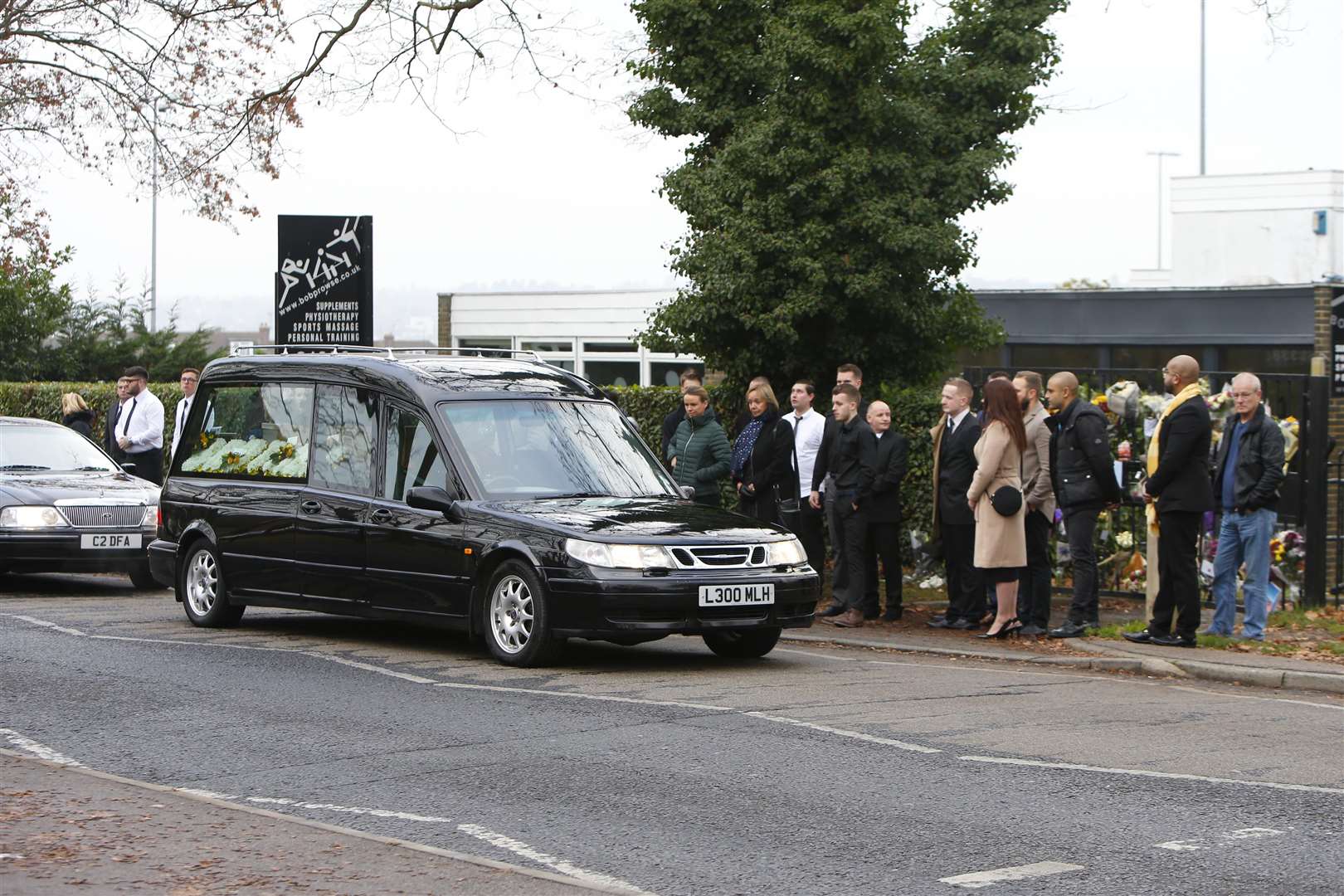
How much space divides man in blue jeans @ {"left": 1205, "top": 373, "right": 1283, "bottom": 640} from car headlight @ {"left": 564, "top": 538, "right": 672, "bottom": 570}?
4.70 m

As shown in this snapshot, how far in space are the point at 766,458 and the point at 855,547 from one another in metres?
1.07

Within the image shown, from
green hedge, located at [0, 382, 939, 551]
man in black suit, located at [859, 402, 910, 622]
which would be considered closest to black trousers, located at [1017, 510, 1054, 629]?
man in black suit, located at [859, 402, 910, 622]

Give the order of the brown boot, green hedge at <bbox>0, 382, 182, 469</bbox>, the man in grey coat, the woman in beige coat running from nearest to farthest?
the woman in beige coat, the man in grey coat, the brown boot, green hedge at <bbox>0, 382, 182, 469</bbox>

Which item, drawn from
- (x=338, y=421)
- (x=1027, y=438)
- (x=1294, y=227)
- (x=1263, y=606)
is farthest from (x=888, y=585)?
(x=1294, y=227)

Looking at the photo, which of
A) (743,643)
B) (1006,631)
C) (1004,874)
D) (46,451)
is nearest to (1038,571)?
(1006,631)

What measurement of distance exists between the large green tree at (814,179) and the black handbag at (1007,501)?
13.5 ft

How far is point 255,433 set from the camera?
43.3ft

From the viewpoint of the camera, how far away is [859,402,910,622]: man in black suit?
14.1 m

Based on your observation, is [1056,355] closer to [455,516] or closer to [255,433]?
[255,433]

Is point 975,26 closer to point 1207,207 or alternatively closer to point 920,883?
point 920,883

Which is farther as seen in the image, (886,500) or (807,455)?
(807,455)

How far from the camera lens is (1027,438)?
13.4 metres

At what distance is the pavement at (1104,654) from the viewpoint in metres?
11.2

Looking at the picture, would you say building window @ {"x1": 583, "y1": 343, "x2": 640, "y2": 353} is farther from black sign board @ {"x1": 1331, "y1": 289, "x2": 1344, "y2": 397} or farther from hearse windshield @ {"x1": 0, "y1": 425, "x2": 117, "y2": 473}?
black sign board @ {"x1": 1331, "y1": 289, "x2": 1344, "y2": 397}
